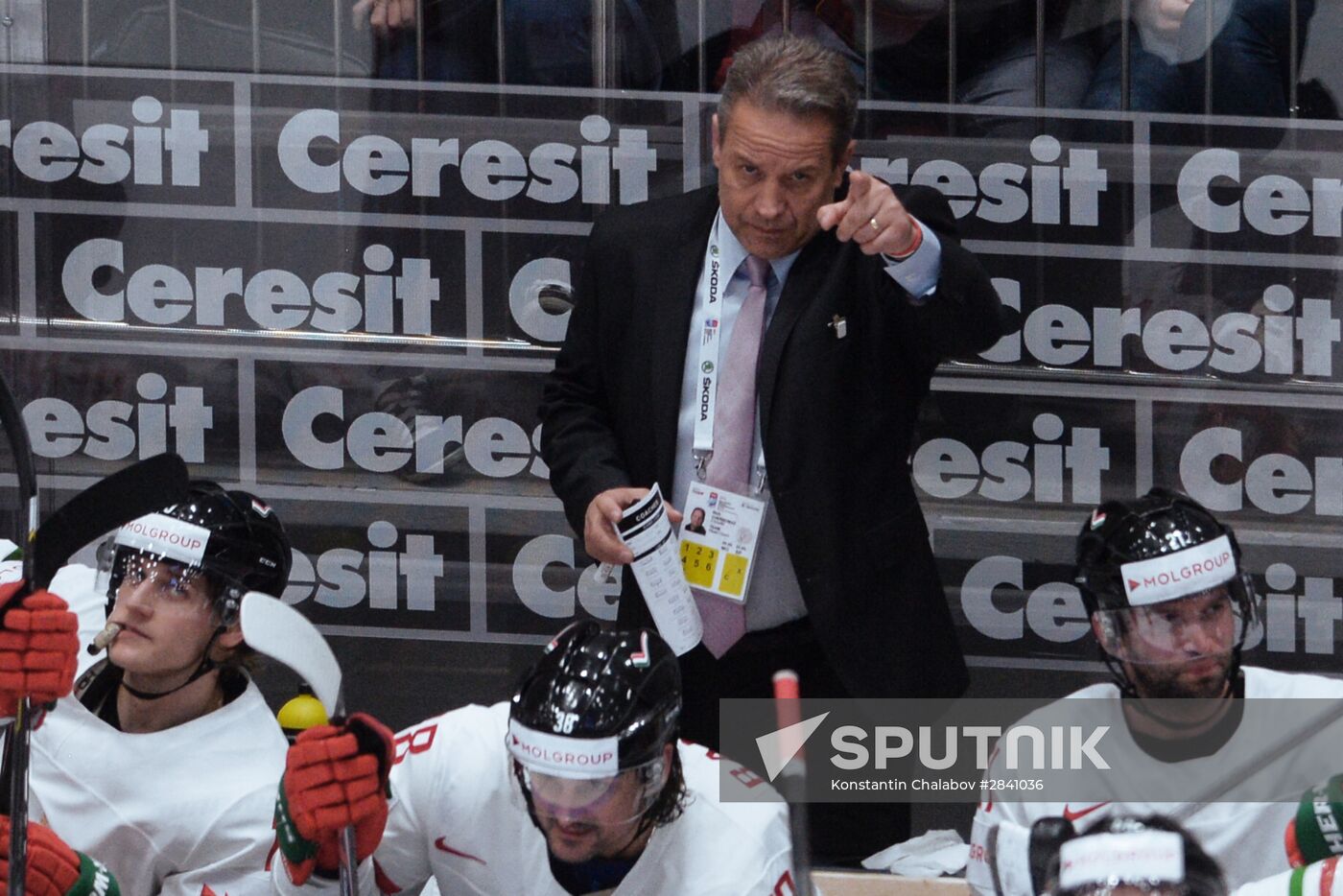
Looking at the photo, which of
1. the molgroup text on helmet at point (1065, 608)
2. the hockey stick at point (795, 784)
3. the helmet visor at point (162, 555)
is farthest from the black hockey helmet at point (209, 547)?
the molgroup text on helmet at point (1065, 608)

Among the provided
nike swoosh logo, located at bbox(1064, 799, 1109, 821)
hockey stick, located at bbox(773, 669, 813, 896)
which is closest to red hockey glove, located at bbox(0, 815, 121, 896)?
hockey stick, located at bbox(773, 669, 813, 896)

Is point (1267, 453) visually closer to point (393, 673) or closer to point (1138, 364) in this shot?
point (1138, 364)

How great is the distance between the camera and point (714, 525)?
269 centimetres

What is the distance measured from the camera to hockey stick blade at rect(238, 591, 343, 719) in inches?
77.6

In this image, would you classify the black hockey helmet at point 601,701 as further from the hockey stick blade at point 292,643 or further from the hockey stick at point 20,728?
the hockey stick at point 20,728

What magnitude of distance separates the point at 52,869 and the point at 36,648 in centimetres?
25

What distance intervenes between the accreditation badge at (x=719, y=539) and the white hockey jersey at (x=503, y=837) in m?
0.35

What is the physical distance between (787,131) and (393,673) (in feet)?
5.32

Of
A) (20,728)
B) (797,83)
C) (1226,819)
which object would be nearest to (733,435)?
(797,83)

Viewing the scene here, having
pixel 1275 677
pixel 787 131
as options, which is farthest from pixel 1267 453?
pixel 787 131

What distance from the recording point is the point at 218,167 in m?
3.64

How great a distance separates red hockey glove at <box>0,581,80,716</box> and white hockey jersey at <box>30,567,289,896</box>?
1.19 feet

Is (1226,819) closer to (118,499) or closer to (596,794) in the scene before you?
(596,794)

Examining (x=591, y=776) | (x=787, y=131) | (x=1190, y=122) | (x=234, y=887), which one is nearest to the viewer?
(x=591, y=776)
